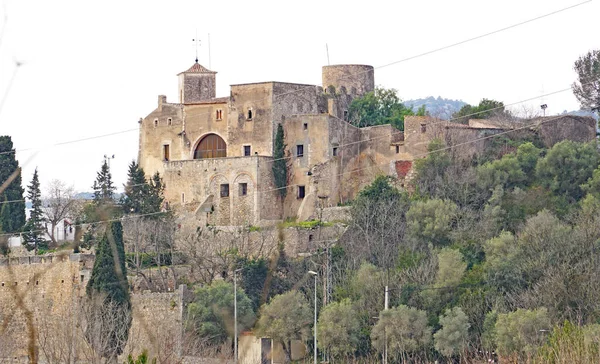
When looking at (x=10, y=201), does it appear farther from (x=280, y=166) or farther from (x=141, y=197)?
(x=280, y=166)

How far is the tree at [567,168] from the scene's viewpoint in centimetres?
4319

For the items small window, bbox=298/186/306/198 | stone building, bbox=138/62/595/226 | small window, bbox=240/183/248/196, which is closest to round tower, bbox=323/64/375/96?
stone building, bbox=138/62/595/226

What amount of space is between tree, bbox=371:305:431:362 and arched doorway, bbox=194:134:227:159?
1260 centimetres

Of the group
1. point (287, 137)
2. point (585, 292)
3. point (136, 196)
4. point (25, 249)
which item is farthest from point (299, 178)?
point (585, 292)

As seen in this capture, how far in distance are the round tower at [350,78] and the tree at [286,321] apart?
13.7 meters

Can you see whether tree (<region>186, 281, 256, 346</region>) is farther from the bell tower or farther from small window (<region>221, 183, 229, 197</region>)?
the bell tower

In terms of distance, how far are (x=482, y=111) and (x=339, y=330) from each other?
1502 centimetres

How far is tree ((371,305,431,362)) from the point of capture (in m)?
37.8

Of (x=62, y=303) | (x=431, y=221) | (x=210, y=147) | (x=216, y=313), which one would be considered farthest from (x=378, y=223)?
(x=62, y=303)

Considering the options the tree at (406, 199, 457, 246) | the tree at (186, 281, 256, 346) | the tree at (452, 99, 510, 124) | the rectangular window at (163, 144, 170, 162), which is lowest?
the tree at (186, 281, 256, 346)

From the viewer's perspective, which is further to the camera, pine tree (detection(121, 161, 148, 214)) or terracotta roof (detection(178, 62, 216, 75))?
terracotta roof (detection(178, 62, 216, 75))

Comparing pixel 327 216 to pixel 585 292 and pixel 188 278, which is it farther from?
pixel 585 292

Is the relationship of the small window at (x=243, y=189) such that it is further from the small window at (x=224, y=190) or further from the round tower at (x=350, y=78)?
the round tower at (x=350, y=78)

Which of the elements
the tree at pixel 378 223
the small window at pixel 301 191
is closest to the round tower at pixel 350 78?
the small window at pixel 301 191
